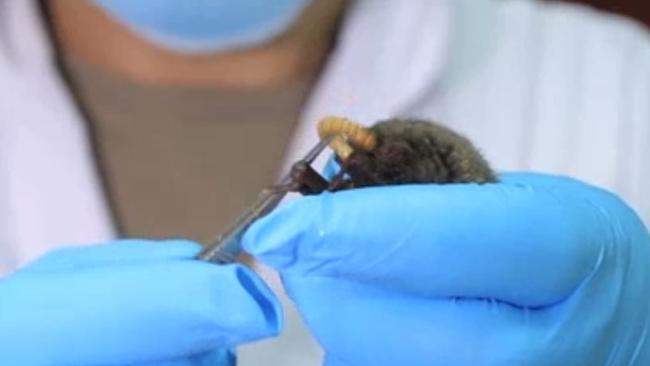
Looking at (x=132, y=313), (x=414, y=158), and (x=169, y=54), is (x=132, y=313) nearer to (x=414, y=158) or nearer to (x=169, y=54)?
(x=414, y=158)

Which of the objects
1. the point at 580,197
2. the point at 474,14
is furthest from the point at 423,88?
the point at 580,197

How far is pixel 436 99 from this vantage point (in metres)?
0.89

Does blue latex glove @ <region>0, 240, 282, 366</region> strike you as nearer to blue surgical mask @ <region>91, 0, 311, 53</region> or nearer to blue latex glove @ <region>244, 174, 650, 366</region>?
blue latex glove @ <region>244, 174, 650, 366</region>

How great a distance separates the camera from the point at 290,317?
0.81 meters

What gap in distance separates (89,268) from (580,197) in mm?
239

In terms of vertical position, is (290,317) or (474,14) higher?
(474,14)

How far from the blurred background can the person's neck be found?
0.51 metres

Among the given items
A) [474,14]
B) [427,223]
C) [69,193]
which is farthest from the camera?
[474,14]

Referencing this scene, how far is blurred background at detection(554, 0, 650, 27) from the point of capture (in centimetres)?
129

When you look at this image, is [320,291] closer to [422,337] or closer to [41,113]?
[422,337]

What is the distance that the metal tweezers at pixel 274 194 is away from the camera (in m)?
0.60

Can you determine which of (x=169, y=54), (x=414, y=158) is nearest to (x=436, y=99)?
(x=169, y=54)

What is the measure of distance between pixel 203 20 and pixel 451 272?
0.23 metres

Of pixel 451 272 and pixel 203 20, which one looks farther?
pixel 203 20
